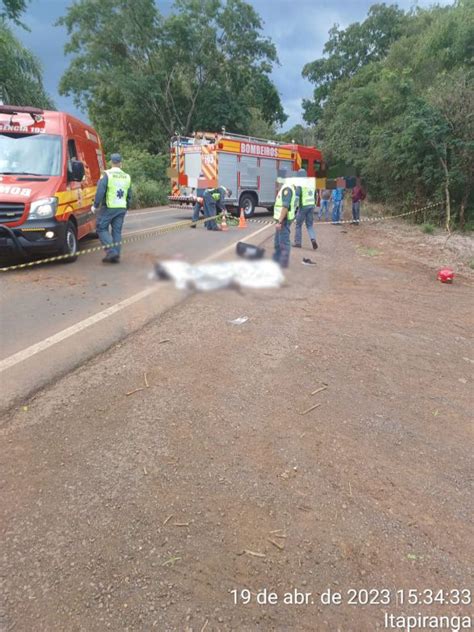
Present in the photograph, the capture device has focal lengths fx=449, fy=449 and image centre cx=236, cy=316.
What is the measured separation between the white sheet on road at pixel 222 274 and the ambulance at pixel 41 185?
1.66 m

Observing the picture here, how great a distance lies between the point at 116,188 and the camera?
7.50 m

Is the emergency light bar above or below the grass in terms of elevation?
above

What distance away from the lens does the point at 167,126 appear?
33.3m

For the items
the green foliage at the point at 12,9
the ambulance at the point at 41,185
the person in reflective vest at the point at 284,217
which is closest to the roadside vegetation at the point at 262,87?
the green foliage at the point at 12,9

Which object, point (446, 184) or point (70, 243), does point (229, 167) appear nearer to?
point (446, 184)

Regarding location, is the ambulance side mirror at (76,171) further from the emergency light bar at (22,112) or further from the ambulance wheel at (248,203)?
the ambulance wheel at (248,203)

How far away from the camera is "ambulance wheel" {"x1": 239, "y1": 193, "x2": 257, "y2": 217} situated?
57.1 ft

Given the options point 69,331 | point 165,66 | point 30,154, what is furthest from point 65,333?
point 165,66

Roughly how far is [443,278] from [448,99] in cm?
891

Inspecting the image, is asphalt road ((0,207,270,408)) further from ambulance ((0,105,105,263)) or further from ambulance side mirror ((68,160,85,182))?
ambulance side mirror ((68,160,85,182))

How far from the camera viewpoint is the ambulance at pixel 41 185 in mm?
6629

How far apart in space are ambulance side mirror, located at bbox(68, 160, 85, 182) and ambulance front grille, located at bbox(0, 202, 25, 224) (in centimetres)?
115

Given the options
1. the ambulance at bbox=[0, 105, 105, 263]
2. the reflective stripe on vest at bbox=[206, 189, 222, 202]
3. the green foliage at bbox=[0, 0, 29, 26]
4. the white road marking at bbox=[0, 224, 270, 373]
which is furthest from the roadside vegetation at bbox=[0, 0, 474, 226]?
the white road marking at bbox=[0, 224, 270, 373]

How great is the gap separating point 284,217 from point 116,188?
292 centimetres
